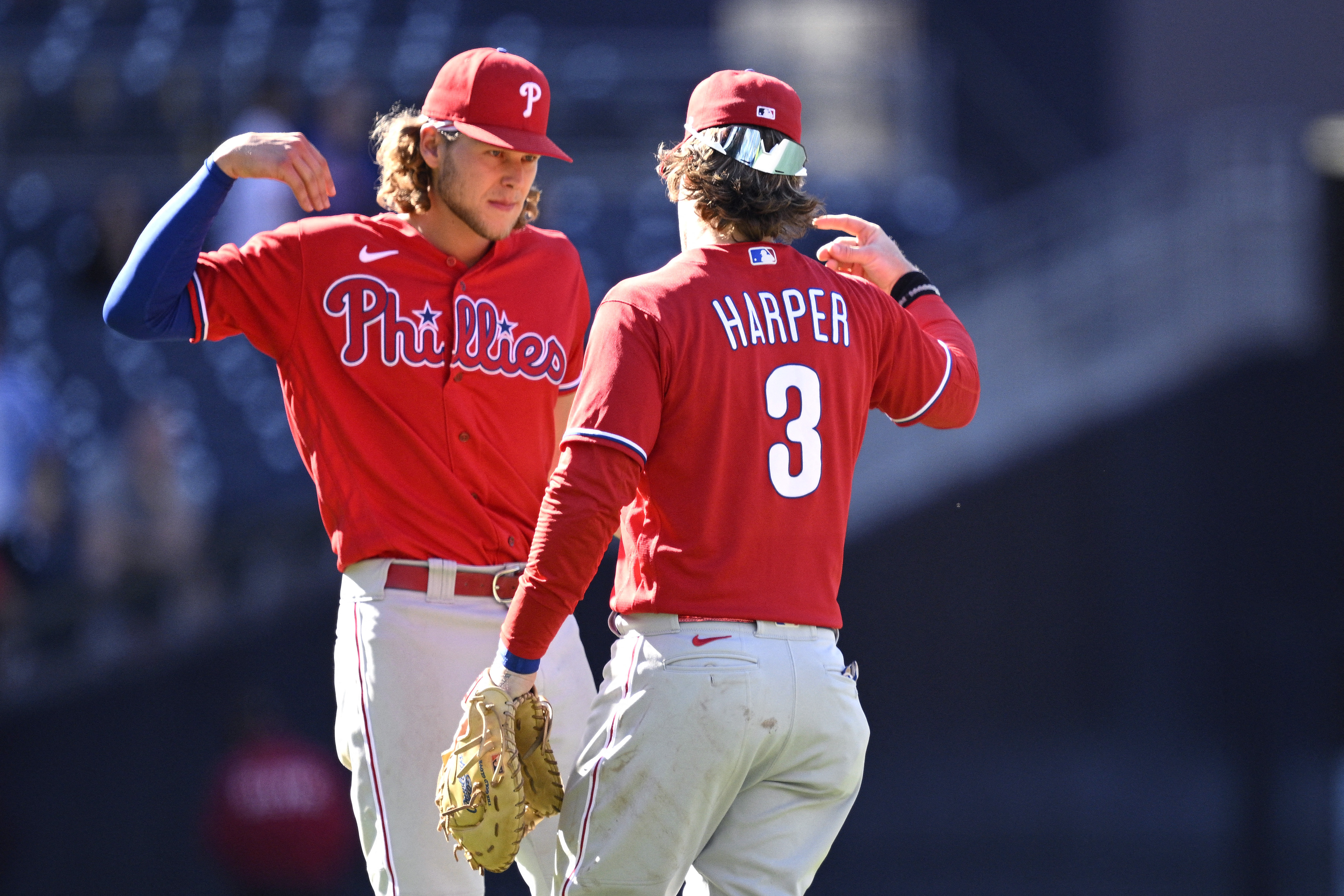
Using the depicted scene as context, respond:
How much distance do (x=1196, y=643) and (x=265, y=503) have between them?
5261 millimetres

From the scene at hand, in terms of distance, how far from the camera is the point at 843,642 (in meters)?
8.72

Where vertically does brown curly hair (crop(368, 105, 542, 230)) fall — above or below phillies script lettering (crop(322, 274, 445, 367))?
above

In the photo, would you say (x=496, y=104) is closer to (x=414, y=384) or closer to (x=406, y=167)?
(x=406, y=167)

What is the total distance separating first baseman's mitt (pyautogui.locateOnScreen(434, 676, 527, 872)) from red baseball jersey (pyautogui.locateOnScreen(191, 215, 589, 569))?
478 mm

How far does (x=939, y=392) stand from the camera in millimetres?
3328

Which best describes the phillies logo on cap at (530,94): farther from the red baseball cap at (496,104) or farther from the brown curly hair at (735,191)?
the brown curly hair at (735,191)

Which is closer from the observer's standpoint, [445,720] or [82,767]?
[445,720]

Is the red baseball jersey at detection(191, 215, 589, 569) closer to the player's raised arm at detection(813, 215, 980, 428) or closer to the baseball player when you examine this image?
the baseball player

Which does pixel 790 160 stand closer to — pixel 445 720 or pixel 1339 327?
pixel 445 720

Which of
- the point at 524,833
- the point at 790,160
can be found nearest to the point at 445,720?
the point at 524,833

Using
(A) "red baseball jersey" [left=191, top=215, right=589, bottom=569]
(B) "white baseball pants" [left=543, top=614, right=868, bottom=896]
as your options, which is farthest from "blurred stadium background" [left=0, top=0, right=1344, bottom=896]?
(B) "white baseball pants" [left=543, top=614, right=868, bottom=896]

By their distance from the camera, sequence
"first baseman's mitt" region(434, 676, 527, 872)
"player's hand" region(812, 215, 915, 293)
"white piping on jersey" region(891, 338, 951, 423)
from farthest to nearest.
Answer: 1. "player's hand" region(812, 215, 915, 293)
2. "white piping on jersey" region(891, 338, 951, 423)
3. "first baseman's mitt" region(434, 676, 527, 872)

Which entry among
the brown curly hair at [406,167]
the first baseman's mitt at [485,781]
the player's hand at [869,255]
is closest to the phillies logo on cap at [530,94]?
the brown curly hair at [406,167]

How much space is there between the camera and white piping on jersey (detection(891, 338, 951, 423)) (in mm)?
3324
